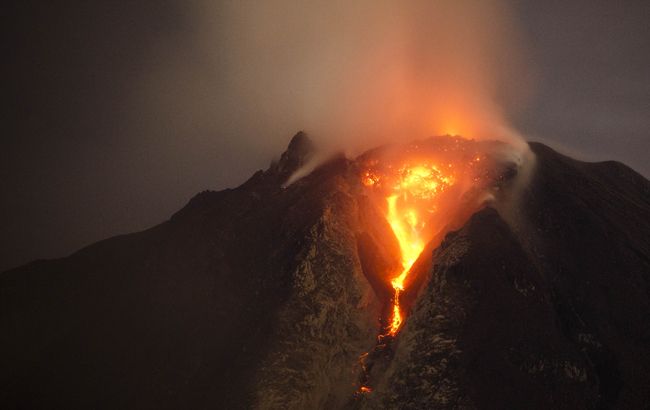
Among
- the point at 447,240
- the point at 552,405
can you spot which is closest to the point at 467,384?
the point at 552,405

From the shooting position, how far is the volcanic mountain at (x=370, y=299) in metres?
55.2

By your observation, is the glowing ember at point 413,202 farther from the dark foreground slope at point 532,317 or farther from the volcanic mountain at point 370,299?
the dark foreground slope at point 532,317

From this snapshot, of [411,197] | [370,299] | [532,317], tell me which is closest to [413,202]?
[411,197]

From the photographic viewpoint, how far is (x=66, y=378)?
75.1m

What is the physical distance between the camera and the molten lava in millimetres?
89706

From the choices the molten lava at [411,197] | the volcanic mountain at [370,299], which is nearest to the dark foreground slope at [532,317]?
the volcanic mountain at [370,299]

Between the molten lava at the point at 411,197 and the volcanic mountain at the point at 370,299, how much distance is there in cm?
35

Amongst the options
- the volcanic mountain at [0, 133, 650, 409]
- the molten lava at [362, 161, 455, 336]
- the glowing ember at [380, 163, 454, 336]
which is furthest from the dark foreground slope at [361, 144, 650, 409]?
the glowing ember at [380, 163, 454, 336]

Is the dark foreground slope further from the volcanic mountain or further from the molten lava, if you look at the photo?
the molten lava

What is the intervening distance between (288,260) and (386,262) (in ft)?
62.2

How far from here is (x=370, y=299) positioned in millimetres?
A: 74062

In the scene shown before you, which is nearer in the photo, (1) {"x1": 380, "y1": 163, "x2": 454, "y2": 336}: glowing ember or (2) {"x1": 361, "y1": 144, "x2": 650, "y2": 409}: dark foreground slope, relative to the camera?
(2) {"x1": 361, "y1": 144, "x2": 650, "y2": 409}: dark foreground slope

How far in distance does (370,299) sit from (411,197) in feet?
98.5

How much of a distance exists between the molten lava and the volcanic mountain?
0.35m
